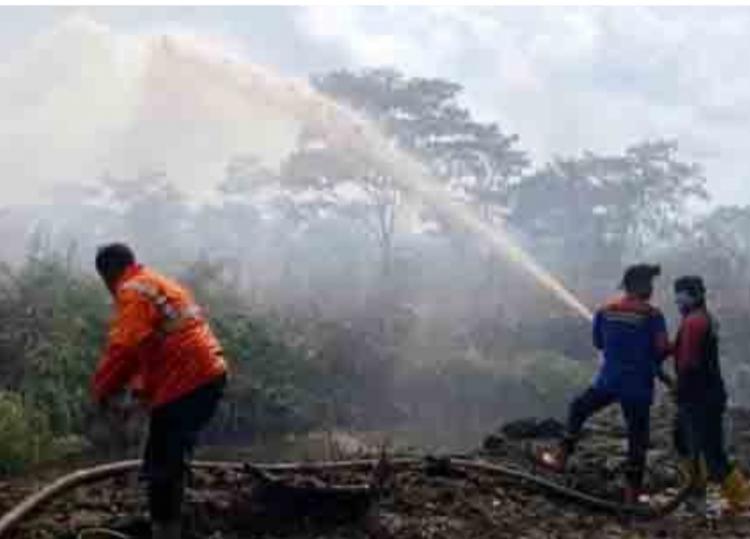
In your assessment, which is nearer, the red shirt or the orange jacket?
the orange jacket

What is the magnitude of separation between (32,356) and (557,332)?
20.3 m

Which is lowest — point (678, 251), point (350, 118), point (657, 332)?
point (657, 332)

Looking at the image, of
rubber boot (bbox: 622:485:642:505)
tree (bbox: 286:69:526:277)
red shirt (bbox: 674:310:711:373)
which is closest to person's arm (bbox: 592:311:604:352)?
red shirt (bbox: 674:310:711:373)

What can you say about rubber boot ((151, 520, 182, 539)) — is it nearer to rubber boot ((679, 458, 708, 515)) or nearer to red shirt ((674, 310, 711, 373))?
red shirt ((674, 310, 711, 373))

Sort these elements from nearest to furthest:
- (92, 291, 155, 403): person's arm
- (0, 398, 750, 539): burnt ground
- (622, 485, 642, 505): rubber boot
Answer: (92, 291, 155, 403): person's arm
(0, 398, 750, 539): burnt ground
(622, 485, 642, 505): rubber boot

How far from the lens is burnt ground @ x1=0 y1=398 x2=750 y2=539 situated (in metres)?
7.96

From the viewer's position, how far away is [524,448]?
41.3 feet

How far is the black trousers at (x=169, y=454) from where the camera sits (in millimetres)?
7090

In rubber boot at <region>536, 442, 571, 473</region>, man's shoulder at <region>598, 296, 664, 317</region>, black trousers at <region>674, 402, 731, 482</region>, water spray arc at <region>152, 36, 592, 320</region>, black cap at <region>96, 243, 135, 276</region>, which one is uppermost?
water spray arc at <region>152, 36, 592, 320</region>

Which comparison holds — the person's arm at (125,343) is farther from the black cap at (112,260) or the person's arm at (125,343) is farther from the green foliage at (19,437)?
the green foliage at (19,437)

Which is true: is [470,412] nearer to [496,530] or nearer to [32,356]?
[32,356]

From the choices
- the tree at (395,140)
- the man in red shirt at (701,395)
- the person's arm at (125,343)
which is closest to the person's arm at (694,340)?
the man in red shirt at (701,395)

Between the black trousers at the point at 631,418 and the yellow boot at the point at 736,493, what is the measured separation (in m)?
0.84

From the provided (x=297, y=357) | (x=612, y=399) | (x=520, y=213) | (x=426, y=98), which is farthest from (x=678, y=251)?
(x=612, y=399)
